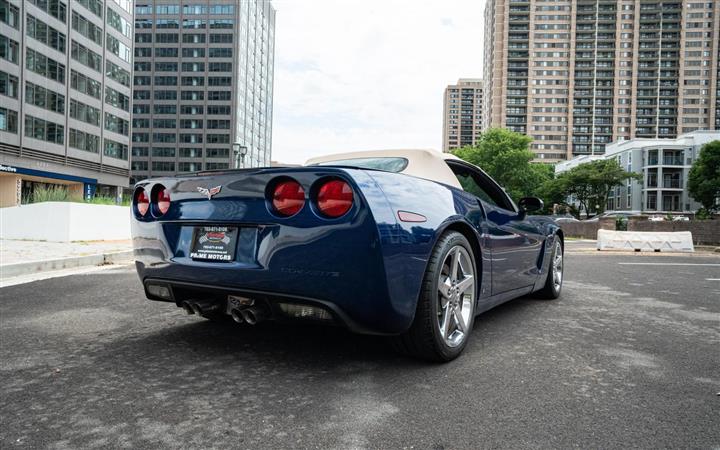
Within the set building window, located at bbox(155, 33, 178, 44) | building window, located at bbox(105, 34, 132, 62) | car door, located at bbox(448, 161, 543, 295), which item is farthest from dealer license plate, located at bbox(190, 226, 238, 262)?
building window, located at bbox(155, 33, 178, 44)

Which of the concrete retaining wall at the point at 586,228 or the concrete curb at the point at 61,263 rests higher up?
the concrete retaining wall at the point at 586,228

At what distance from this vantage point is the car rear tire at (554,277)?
5.20m

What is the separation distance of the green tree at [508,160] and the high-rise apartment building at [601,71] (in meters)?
52.0

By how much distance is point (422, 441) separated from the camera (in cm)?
185

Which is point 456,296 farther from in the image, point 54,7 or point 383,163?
point 54,7

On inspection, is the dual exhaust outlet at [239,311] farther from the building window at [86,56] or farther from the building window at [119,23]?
the building window at [119,23]

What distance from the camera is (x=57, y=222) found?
13.4 metres

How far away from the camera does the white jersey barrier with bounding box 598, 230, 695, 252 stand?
52.3 ft

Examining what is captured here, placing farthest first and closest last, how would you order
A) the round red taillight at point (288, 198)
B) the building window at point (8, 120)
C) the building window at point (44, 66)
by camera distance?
the building window at point (44, 66) < the building window at point (8, 120) < the round red taillight at point (288, 198)

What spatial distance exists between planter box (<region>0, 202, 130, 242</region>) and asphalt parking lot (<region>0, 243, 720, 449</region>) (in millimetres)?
10414

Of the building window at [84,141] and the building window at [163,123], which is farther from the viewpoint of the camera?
the building window at [163,123]

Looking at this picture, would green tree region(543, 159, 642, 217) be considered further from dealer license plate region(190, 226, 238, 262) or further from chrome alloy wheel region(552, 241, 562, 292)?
dealer license plate region(190, 226, 238, 262)

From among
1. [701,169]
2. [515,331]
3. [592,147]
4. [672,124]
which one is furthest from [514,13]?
[515,331]

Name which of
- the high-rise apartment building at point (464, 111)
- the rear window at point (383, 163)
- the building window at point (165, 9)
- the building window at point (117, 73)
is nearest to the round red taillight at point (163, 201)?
the rear window at point (383, 163)
